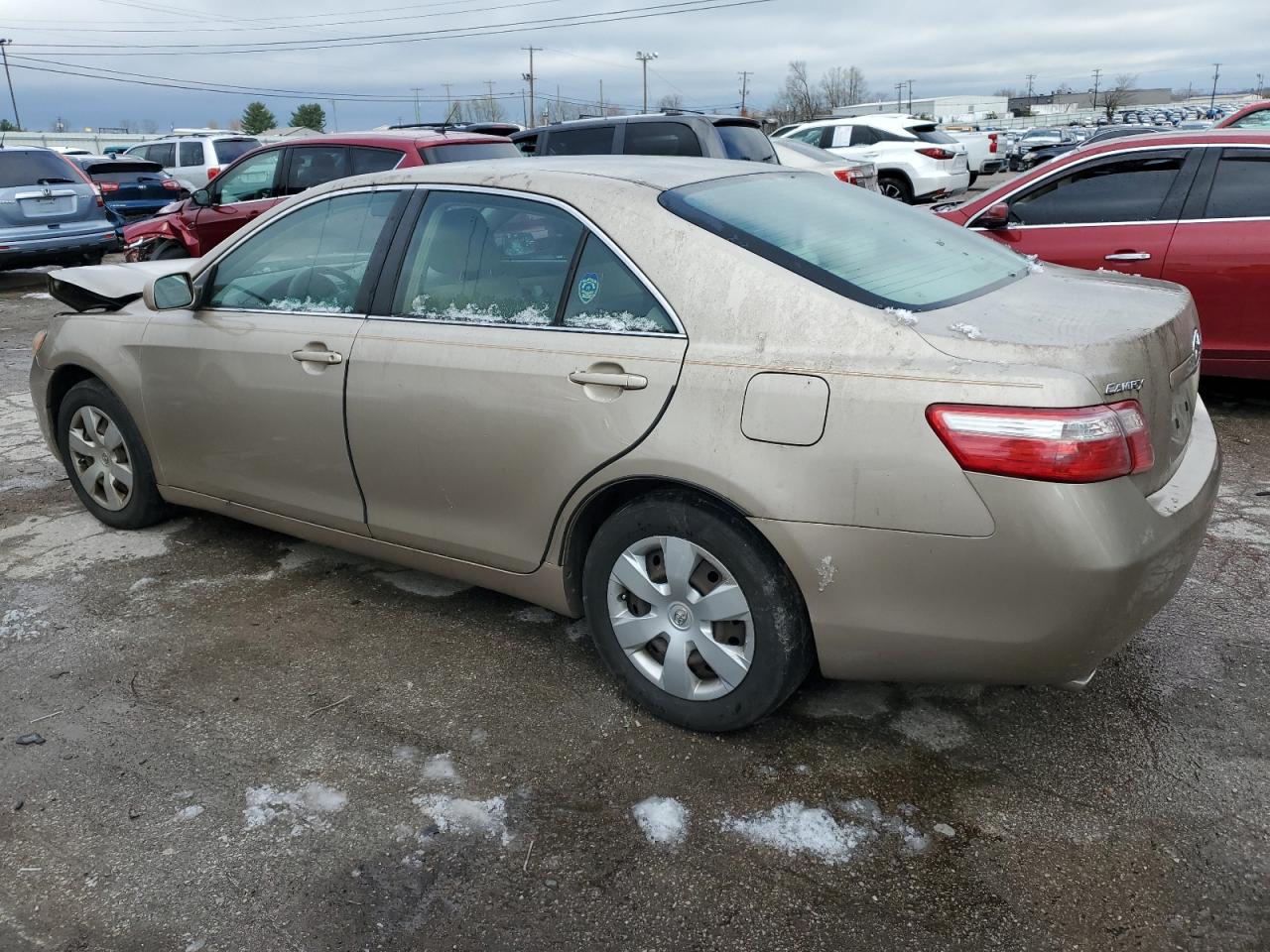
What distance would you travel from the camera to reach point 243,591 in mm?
4121

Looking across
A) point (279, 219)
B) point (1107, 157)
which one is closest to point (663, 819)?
point (279, 219)

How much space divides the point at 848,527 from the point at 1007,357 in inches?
21.7

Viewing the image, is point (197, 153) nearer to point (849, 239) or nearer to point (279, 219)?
point (279, 219)

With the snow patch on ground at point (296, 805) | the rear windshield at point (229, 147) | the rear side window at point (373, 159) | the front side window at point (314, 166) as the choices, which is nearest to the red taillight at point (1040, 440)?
the snow patch on ground at point (296, 805)

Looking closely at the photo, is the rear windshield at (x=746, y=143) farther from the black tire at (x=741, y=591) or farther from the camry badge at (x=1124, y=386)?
the camry badge at (x=1124, y=386)

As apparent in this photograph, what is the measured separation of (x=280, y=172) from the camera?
9.80 metres

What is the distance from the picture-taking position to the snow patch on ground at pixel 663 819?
262 centimetres

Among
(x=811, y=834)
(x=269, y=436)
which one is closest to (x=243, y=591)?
(x=269, y=436)

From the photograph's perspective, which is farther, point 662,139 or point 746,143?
point 746,143

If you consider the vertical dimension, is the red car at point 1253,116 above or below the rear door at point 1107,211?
above

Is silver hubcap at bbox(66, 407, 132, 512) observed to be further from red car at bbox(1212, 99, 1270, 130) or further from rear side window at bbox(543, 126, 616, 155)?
red car at bbox(1212, 99, 1270, 130)

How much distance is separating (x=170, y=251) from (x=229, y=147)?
428 inches

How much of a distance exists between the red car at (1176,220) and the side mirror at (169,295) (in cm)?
466

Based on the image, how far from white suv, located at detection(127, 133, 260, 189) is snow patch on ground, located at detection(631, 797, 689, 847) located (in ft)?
63.7
